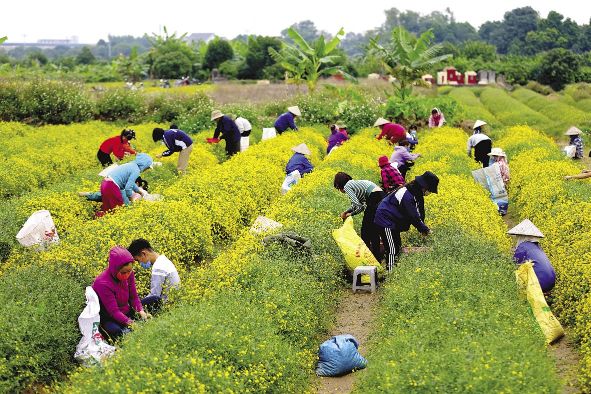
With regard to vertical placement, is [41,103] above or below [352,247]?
above

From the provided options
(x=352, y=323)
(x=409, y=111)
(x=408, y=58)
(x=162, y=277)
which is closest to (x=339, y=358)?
(x=352, y=323)

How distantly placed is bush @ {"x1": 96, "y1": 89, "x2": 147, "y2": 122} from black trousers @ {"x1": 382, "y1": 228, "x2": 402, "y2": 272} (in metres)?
18.7

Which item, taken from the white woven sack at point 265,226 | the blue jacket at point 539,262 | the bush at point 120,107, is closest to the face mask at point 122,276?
the white woven sack at point 265,226

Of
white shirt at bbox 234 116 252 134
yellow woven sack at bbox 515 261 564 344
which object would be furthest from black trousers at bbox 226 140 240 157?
yellow woven sack at bbox 515 261 564 344

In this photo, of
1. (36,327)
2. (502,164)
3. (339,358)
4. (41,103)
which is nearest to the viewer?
(36,327)

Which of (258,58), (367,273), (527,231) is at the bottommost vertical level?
(258,58)

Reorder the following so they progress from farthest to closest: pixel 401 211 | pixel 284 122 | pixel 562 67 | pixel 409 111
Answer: pixel 562 67, pixel 409 111, pixel 284 122, pixel 401 211

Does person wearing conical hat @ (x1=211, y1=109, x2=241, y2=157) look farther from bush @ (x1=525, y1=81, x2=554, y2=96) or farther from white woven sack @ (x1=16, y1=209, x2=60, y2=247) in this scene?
bush @ (x1=525, y1=81, x2=554, y2=96)

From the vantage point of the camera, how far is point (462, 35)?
142125 mm

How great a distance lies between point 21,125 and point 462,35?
434ft

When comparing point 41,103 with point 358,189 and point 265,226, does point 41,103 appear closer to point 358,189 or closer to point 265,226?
point 265,226

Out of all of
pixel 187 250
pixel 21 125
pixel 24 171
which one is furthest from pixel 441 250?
pixel 21 125

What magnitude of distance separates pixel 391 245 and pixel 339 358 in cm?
265

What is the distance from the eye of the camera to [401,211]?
9203 mm
